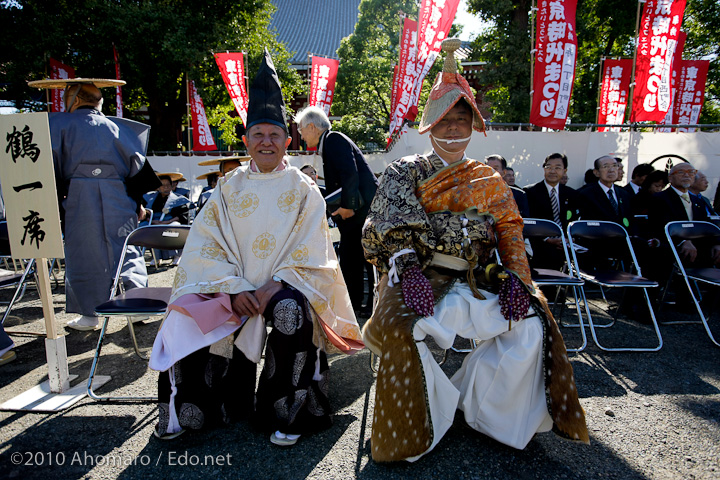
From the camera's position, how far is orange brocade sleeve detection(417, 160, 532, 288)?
8.05ft

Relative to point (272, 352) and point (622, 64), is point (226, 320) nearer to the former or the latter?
point (272, 352)

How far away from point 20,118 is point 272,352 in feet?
6.66

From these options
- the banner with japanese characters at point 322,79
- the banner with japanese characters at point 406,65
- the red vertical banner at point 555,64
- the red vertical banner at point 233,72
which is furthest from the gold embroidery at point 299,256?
the banner with japanese characters at point 322,79

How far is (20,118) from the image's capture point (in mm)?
2521

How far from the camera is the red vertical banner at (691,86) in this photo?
442 inches

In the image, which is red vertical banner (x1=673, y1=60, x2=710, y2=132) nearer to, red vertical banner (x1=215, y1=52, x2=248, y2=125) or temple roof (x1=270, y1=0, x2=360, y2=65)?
red vertical banner (x1=215, y1=52, x2=248, y2=125)

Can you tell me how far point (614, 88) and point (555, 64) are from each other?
4855mm

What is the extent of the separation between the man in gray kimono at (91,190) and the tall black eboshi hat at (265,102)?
1931mm

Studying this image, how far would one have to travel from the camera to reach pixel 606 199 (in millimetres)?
5371

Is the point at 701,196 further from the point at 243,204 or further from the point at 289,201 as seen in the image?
the point at 243,204

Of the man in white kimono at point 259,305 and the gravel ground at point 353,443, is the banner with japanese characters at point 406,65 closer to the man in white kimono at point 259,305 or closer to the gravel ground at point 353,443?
the man in white kimono at point 259,305

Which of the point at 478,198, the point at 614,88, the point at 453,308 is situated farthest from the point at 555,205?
the point at 614,88

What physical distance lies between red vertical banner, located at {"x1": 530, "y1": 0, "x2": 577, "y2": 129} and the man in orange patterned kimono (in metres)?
5.96

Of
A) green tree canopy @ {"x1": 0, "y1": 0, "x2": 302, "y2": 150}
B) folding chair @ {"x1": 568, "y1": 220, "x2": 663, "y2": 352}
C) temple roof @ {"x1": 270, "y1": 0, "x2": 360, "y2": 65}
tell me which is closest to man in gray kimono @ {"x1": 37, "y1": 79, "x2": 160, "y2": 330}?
folding chair @ {"x1": 568, "y1": 220, "x2": 663, "y2": 352}
